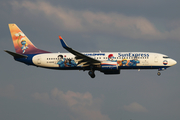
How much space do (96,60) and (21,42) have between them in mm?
18563

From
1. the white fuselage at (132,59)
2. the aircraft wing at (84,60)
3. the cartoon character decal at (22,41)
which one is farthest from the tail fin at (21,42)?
the aircraft wing at (84,60)

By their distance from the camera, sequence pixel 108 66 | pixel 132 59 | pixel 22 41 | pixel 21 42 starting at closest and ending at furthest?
1. pixel 108 66
2. pixel 132 59
3. pixel 21 42
4. pixel 22 41

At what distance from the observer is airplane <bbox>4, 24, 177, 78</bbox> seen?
6272 cm

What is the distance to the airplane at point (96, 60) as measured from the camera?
2469 inches

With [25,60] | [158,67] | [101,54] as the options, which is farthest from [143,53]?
[25,60]

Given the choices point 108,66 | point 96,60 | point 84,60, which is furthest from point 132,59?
point 84,60

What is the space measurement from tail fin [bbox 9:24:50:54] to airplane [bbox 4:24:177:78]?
224 mm

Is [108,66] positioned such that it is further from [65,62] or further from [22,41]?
[22,41]

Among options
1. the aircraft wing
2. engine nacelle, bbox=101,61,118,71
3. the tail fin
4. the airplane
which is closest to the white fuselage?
the airplane

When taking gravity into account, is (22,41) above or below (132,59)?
above

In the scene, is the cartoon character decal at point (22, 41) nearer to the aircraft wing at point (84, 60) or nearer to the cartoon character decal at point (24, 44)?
the cartoon character decal at point (24, 44)

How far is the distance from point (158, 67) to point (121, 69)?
7.07m

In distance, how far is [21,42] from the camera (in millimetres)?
71062

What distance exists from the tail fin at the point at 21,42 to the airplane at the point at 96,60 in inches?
8.8
